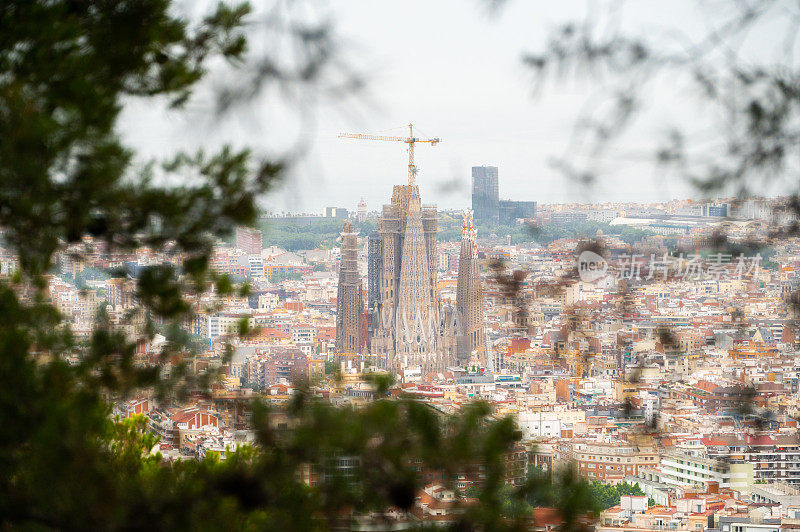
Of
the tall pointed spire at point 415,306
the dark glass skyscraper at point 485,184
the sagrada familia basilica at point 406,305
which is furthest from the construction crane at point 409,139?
the tall pointed spire at point 415,306

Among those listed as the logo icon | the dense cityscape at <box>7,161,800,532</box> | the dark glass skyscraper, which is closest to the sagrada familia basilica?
the dark glass skyscraper

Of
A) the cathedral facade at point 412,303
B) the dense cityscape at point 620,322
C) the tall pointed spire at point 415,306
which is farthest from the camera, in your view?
the tall pointed spire at point 415,306

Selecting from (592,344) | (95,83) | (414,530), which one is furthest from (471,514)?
(95,83)

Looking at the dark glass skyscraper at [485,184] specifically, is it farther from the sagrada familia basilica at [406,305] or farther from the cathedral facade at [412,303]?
the cathedral facade at [412,303]

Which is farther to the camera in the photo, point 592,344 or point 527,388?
point 527,388

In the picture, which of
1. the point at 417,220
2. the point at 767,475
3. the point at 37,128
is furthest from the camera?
the point at 417,220

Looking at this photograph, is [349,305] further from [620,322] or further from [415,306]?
[620,322]

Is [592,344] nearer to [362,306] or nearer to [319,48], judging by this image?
[319,48]
